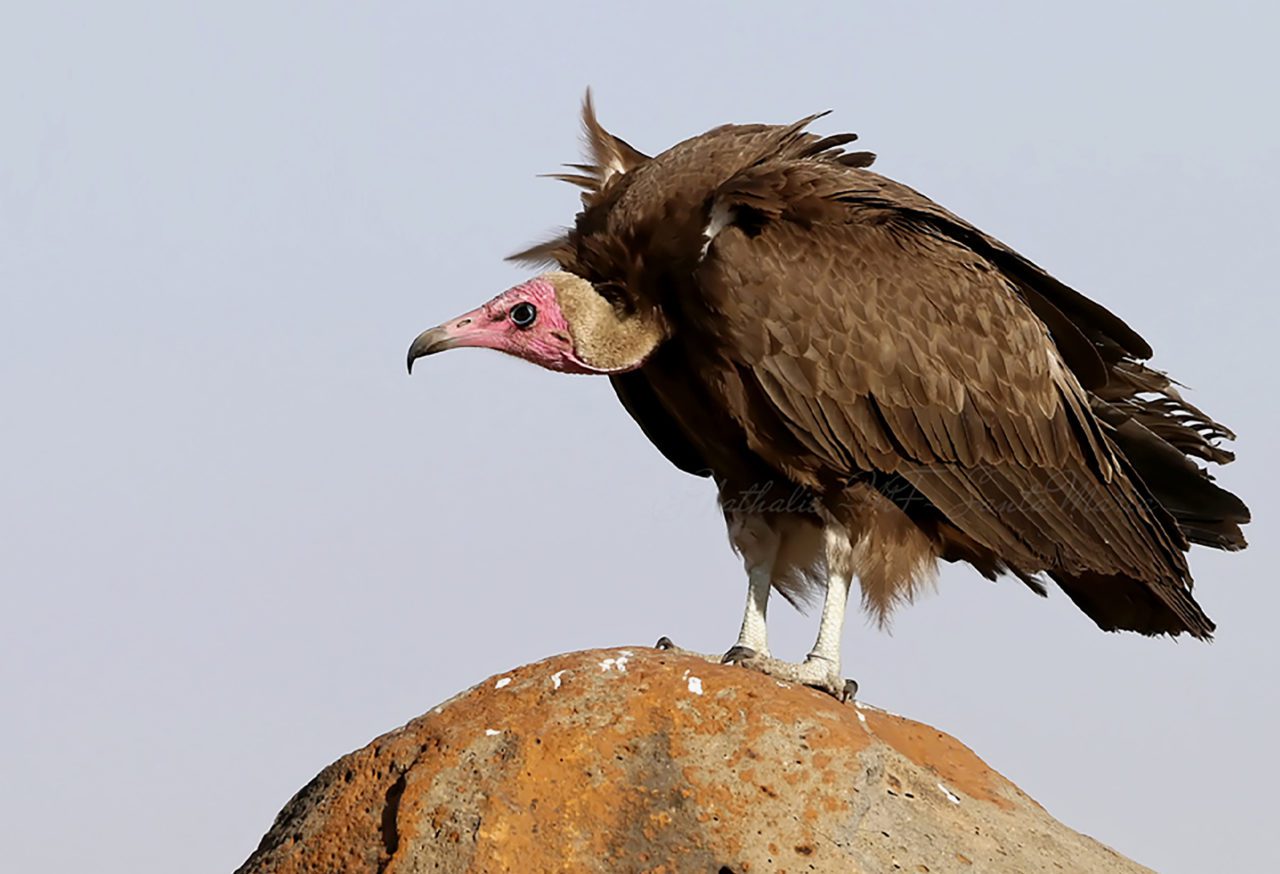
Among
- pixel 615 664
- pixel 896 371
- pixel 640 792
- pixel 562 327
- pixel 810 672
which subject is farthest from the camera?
pixel 896 371

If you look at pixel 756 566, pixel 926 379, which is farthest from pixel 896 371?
pixel 756 566

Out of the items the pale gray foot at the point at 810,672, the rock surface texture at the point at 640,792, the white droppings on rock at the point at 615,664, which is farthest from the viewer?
the pale gray foot at the point at 810,672

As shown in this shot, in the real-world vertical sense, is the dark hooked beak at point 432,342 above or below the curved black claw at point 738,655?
above

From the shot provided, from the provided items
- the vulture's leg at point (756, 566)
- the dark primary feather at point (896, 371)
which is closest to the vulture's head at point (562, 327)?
the dark primary feather at point (896, 371)

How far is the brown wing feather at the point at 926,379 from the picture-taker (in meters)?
8.20

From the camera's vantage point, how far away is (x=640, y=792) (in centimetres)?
675

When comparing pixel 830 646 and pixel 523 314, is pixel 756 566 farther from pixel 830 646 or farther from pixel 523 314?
pixel 523 314

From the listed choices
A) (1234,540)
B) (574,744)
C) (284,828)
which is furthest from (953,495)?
(284,828)

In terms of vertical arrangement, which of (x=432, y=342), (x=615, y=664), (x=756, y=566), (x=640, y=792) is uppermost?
(x=432, y=342)

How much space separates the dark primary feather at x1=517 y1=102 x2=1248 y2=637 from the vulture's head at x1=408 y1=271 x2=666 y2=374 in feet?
0.35

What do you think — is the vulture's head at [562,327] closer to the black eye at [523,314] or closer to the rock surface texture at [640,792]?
the black eye at [523,314]

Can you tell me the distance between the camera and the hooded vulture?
8234 millimetres

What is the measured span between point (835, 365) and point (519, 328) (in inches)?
59.6

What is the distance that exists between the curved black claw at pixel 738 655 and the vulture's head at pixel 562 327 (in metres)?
1.43
